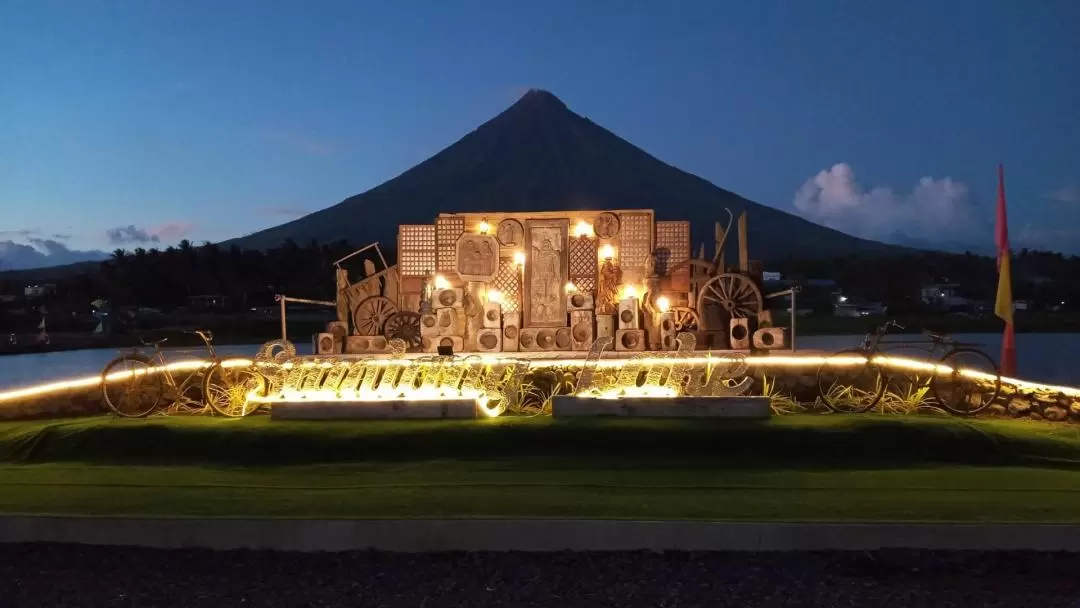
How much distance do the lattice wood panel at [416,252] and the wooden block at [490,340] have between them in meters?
1.49

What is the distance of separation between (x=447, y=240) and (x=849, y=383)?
Answer: 649cm

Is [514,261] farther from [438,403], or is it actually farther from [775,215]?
[775,215]

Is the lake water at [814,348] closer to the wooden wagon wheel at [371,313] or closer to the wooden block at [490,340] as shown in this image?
the wooden wagon wheel at [371,313]

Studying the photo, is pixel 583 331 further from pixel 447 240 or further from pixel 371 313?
pixel 371 313

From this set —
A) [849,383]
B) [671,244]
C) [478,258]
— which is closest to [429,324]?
[478,258]

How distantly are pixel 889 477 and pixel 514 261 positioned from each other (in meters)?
7.36

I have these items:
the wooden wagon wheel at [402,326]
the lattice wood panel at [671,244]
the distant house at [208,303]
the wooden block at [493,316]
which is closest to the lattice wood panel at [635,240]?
the lattice wood panel at [671,244]

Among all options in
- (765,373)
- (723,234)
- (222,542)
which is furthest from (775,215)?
(222,542)

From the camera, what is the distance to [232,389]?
10.2 metres

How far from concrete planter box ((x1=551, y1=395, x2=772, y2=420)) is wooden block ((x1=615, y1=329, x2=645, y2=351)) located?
3.36 metres

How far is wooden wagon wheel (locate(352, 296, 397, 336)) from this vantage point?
13336mm

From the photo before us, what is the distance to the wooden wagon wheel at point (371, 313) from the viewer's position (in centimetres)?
1334

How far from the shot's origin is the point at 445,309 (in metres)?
12.8

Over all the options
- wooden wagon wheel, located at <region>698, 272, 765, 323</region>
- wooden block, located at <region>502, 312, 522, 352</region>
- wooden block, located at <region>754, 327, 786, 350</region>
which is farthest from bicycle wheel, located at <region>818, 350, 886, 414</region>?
wooden block, located at <region>502, 312, 522, 352</region>
